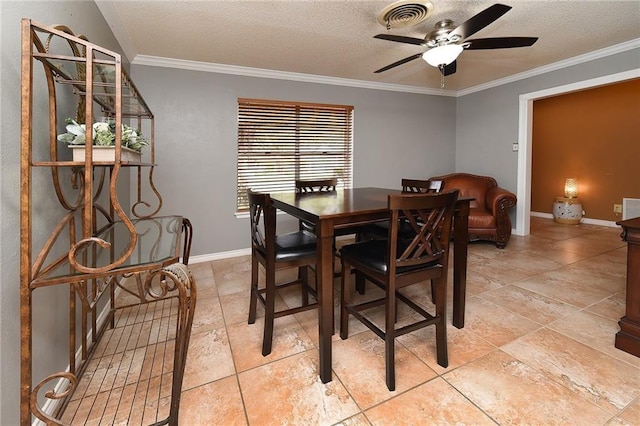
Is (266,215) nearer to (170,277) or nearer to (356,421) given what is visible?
(170,277)

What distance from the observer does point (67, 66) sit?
1.48m

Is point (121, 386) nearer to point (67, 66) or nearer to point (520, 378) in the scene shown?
point (67, 66)

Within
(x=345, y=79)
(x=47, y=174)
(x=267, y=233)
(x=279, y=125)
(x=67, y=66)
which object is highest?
(x=345, y=79)

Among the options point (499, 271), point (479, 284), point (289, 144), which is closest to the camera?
point (479, 284)

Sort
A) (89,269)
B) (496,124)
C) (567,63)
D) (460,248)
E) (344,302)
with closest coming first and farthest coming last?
1. (89,269)
2. (344,302)
3. (460,248)
4. (567,63)
5. (496,124)

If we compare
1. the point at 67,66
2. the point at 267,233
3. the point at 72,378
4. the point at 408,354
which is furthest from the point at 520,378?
the point at 67,66

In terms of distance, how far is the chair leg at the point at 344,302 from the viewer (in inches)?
69.6

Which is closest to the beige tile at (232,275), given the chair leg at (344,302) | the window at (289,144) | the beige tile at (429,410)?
the window at (289,144)

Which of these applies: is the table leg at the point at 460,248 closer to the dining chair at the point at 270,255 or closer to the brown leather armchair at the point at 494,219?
the dining chair at the point at 270,255

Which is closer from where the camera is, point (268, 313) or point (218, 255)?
point (268, 313)

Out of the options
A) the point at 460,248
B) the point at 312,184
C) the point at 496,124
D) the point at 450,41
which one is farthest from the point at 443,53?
the point at 496,124

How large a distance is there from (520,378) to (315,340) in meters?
1.11

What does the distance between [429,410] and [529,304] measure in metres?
1.53

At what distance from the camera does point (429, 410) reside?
131 cm
